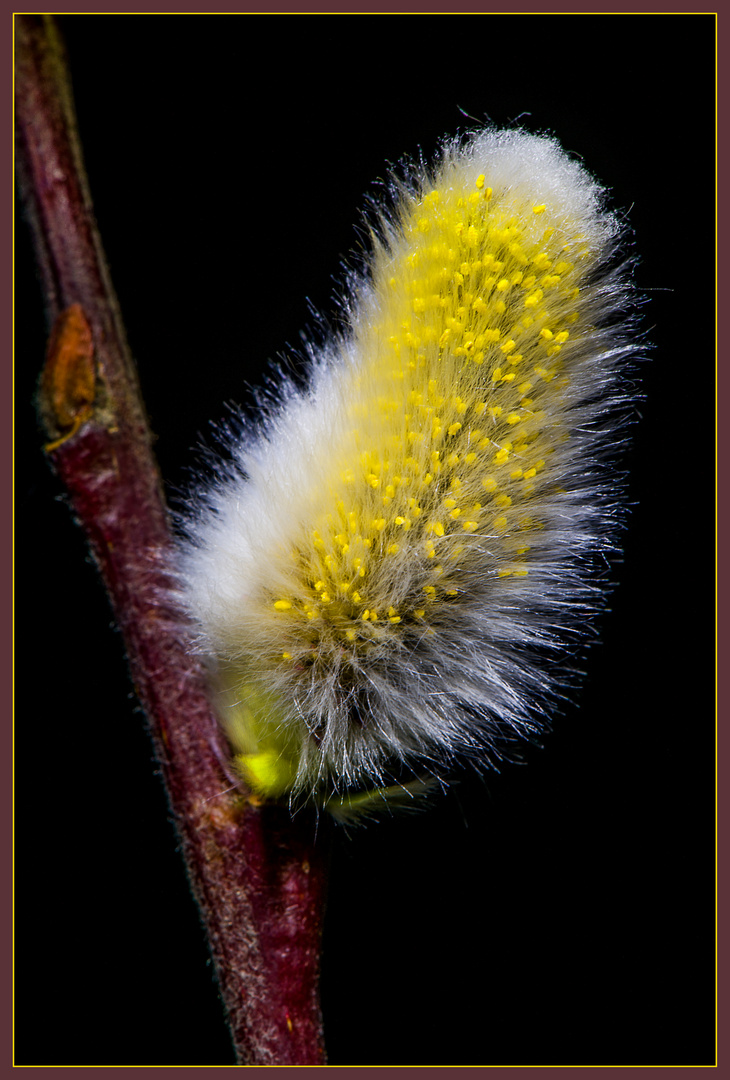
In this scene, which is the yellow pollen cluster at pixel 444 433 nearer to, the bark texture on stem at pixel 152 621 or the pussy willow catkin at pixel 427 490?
the pussy willow catkin at pixel 427 490

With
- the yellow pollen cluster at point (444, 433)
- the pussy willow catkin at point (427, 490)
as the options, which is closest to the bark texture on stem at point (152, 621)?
the pussy willow catkin at point (427, 490)

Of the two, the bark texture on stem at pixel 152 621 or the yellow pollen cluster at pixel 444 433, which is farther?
the bark texture on stem at pixel 152 621

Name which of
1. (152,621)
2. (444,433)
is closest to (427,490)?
(444,433)

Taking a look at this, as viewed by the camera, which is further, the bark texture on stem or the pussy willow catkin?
the bark texture on stem

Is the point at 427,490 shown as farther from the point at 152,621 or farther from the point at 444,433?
the point at 152,621

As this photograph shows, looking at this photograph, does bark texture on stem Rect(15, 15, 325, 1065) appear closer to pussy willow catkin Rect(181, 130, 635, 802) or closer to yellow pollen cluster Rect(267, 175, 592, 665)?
pussy willow catkin Rect(181, 130, 635, 802)

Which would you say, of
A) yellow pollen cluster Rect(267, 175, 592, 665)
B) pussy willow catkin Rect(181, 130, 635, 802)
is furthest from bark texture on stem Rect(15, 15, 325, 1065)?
yellow pollen cluster Rect(267, 175, 592, 665)

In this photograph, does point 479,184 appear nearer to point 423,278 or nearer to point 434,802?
point 423,278
